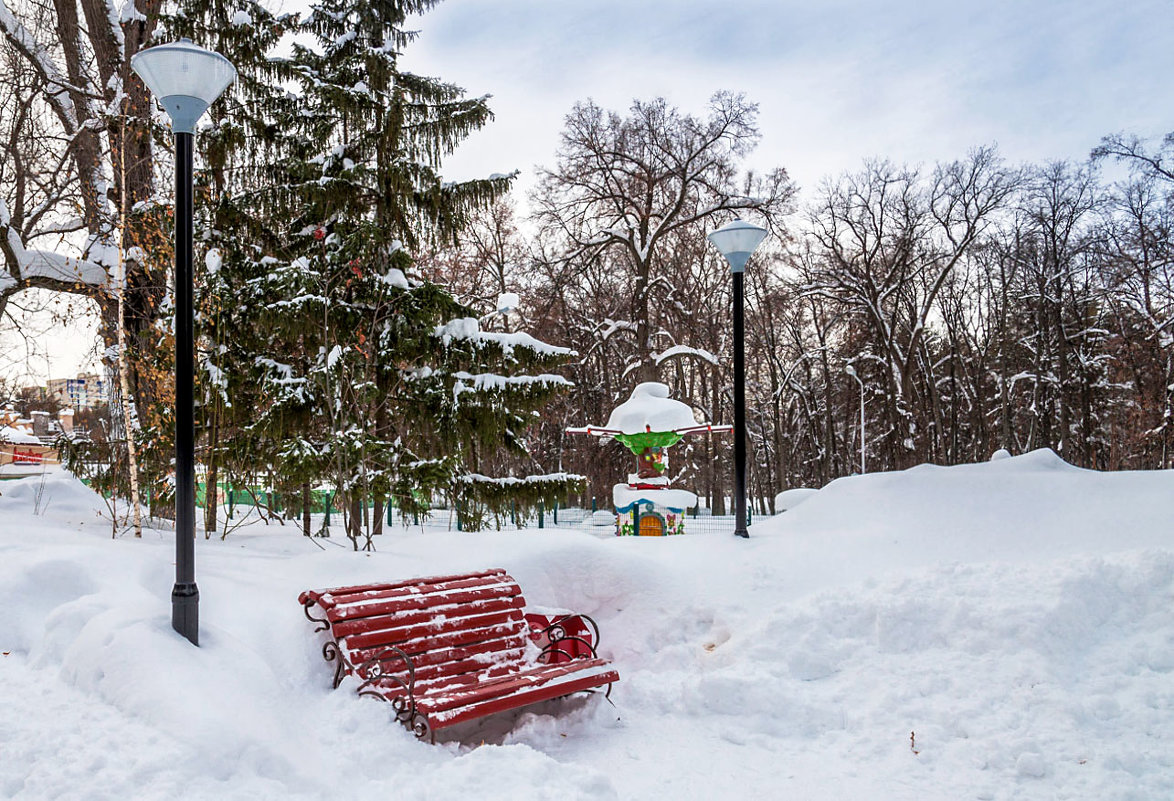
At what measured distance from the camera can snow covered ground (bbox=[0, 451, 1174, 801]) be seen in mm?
3758

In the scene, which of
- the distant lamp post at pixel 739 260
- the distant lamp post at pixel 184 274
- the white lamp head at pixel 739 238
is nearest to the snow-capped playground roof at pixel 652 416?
the distant lamp post at pixel 739 260

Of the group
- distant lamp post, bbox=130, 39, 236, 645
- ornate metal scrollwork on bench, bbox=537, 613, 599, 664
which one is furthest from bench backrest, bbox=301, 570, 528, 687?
distant lamp post, bbox=130, 39, 236, 645

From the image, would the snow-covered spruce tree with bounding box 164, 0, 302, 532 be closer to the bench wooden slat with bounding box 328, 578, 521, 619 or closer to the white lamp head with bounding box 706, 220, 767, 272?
the bench wooden slat with bounding box 328, 578, 521, 619

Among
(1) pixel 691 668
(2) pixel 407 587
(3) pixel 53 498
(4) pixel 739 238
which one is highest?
(4) pixel 739 238

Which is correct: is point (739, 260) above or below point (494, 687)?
above

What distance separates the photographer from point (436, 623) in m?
5.32

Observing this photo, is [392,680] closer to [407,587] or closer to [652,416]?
[407,587]

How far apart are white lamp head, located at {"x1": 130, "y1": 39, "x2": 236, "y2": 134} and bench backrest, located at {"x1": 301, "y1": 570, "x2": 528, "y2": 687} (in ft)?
10.5

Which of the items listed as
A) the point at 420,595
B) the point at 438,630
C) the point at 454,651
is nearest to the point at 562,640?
the point at 454,651

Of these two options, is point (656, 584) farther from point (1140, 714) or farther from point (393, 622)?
point (1140, 714)

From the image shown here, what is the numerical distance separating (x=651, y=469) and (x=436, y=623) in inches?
236

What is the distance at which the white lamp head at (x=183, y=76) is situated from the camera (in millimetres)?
4703

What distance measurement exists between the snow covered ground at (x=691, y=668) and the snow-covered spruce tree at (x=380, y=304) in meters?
3.47

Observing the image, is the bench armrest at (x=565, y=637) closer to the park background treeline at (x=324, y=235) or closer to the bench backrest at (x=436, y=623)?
the bench backrest at (x=436, y=623)
